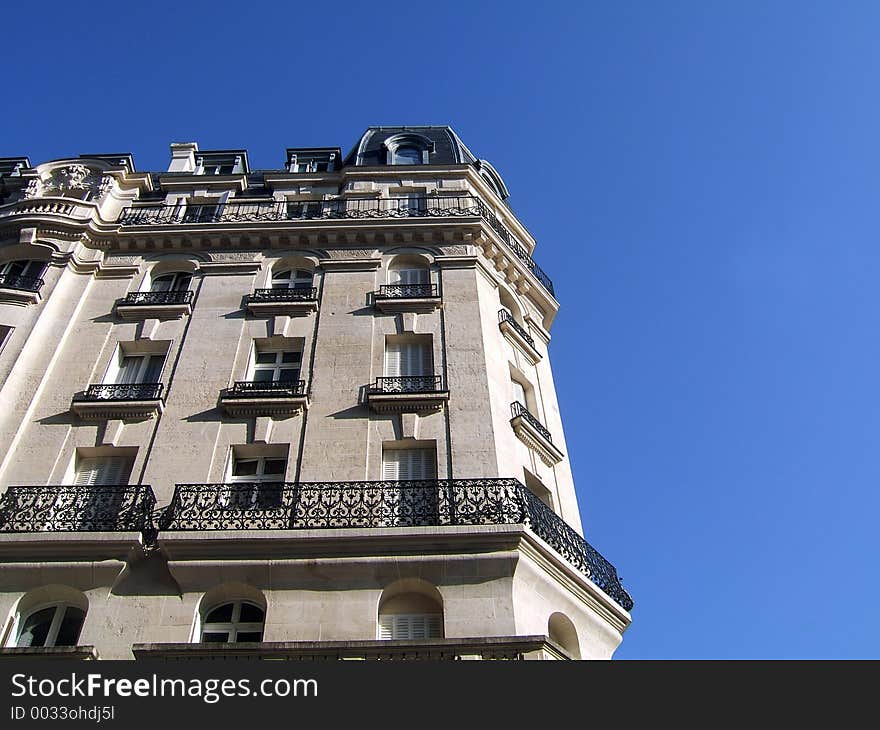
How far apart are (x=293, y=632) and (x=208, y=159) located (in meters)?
20.9

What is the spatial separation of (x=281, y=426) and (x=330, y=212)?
979 centimetres

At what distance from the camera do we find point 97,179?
2427cm

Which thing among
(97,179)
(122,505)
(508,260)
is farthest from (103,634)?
(97,179)

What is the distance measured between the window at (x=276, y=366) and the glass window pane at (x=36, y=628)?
6.25 m

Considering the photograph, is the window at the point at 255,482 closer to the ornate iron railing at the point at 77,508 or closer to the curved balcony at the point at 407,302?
the ornate iron railing at the point at 77,508

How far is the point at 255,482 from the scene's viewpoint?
1507 centimetres

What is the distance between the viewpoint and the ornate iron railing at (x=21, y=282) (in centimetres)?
1942

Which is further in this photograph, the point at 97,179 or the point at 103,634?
the point at 97,179

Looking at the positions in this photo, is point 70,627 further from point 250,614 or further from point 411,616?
point 411,616

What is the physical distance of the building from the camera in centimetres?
1266

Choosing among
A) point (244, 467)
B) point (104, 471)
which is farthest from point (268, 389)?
point (104, 471)

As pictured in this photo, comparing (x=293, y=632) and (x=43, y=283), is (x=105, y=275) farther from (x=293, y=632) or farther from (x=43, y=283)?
(x=293, y=632)

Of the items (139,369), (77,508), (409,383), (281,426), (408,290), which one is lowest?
(77,508)

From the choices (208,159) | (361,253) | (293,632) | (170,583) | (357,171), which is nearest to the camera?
(293,632)
